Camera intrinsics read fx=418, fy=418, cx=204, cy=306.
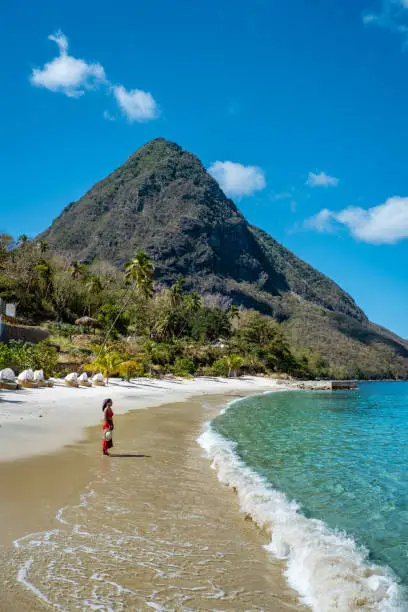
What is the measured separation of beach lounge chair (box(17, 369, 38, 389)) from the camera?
Result: 23266 millimetres

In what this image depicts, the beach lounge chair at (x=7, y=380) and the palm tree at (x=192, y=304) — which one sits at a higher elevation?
the palm tree at (x=192, y=304)

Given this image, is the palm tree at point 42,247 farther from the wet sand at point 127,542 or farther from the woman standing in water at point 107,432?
the wet sand at point 127,542

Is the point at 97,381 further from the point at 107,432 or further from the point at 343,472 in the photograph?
the point at 343,472

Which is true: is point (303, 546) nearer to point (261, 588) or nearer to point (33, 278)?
point (261, 588)

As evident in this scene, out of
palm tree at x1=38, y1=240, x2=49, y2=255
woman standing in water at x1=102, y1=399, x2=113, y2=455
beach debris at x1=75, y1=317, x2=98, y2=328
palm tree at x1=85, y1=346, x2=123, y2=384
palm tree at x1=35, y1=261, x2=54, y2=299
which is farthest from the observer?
palm tree at x1=38, y1=240, x2=49, y2=255

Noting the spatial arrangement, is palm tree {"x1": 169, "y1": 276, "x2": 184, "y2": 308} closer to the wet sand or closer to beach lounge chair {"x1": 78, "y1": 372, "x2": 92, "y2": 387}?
beach lounge chair {"x1": 78, "y1": 372, "x2": 92, "y2": 387}

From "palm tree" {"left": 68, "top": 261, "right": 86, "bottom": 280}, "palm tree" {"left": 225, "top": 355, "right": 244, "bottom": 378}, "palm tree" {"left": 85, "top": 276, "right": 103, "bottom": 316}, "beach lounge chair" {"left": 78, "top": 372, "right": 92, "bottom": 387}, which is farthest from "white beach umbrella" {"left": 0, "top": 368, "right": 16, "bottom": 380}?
"palm tree" {"left": 68, "top": 261, "right": 86, "bottom": 280}

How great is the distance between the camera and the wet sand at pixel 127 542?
4203 mm

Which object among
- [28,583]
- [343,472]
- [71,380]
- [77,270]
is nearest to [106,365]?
[71,380]

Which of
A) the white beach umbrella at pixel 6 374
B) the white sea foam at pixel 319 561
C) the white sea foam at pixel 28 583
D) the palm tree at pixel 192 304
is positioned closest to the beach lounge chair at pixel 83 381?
the white beach umbrella at pixel 6 374

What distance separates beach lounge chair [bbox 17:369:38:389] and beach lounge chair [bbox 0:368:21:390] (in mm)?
804

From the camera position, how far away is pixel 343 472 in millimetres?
10992

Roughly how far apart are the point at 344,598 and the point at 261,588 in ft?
2.96

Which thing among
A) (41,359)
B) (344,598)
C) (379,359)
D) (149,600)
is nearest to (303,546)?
(344,598)
